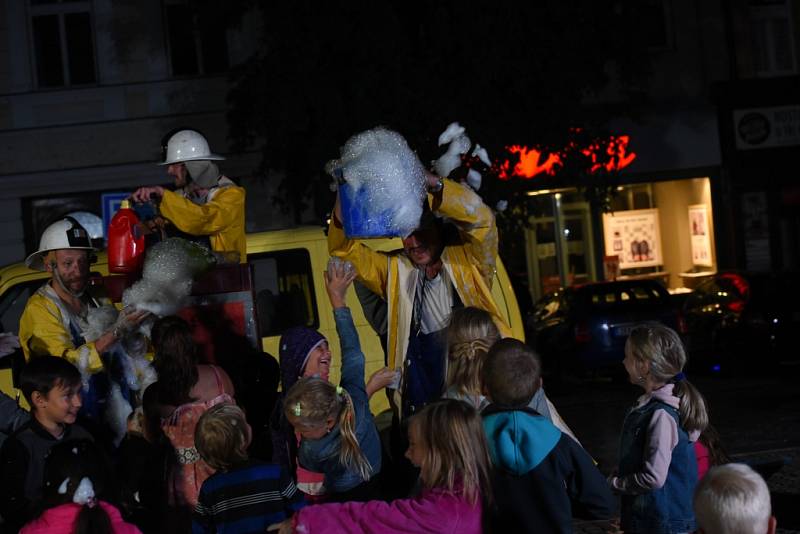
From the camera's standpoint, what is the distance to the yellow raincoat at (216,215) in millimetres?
5316

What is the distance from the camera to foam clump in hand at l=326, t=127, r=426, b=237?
4.77 meters

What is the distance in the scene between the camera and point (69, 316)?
5.58 metres

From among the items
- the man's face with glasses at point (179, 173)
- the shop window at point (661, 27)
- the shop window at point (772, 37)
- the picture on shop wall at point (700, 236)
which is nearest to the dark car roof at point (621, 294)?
the picture on shop wall at point (700, 236)

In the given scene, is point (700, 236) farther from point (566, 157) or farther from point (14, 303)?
point (14, 303)

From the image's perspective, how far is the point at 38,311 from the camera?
5473 millimetres

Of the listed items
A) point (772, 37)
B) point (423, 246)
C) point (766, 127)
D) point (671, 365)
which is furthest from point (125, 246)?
point (772, 37)

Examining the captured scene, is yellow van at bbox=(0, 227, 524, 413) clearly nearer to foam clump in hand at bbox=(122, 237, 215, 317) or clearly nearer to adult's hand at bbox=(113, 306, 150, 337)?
foam clump in hand at bbox=(122, 237, 215, 317)

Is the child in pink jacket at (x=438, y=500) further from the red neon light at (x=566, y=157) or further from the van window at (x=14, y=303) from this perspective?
the red neon light at (x=566, y=157)

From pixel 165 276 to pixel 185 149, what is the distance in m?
0.70

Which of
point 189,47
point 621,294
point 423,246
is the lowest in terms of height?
point 621,294

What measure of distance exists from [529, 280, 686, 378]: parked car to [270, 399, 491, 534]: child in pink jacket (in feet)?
34.5

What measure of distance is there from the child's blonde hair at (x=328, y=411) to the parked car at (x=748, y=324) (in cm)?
1029

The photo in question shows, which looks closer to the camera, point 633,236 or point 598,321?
point 598,321

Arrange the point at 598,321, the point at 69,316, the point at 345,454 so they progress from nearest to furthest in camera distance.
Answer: the point at 345,454, the point at 69,316, the point at 598,321
